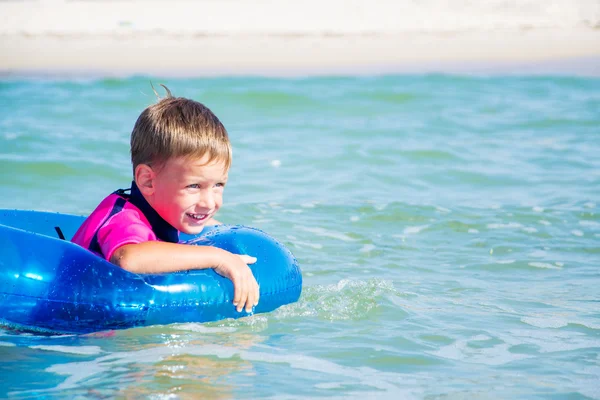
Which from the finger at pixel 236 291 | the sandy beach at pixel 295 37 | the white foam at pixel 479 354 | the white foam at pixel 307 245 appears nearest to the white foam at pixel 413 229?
the white foam at pixel 307 245

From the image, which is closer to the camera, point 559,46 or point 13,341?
point 13,341

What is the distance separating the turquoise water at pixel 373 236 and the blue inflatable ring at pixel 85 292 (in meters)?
0.11

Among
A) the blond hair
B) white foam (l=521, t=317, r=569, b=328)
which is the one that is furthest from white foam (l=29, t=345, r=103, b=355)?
white foam (l=521, t=317, r=569, b=328)

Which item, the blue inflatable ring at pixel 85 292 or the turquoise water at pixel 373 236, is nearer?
the turquoise water at pixel 373 236

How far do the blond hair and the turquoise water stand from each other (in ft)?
2.29

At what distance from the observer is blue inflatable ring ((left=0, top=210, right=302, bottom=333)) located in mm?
3416

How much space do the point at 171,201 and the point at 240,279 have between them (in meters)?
0.41

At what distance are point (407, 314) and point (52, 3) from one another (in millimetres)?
17904

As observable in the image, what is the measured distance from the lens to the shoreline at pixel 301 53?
50.2 feet

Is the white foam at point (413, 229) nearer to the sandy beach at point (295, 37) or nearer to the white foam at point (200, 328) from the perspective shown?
the white foam at point (200, 328)

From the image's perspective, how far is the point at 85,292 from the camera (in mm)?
3422

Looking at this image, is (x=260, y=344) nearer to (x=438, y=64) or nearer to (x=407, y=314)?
(x=407, y=314)

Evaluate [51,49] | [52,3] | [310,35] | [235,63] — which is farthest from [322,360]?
[52,3]

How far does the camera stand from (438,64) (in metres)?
16.0
